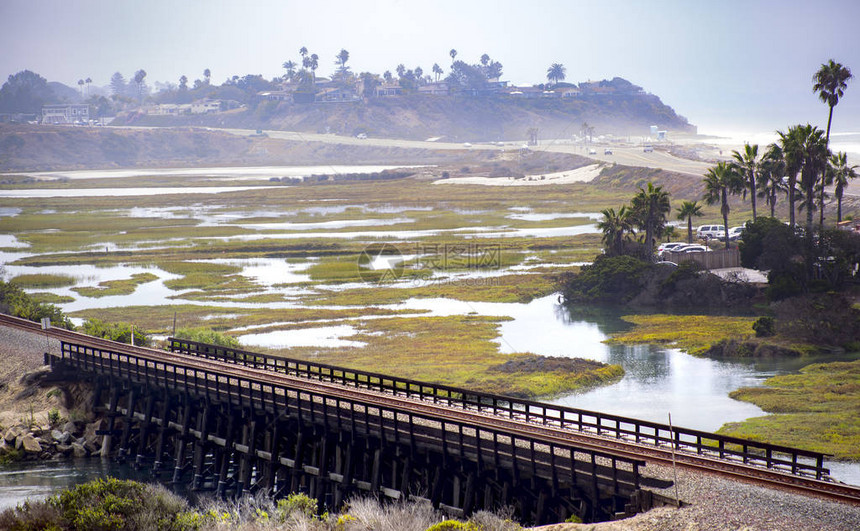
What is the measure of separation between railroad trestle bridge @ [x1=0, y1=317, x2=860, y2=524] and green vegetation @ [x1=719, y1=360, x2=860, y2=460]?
288 centimetres

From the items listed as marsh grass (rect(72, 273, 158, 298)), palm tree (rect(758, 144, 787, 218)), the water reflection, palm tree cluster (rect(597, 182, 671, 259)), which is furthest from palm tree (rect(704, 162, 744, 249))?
the water reflection

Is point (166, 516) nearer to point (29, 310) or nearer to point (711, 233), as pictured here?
point (29, 310)

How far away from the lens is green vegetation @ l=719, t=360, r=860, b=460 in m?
40.0

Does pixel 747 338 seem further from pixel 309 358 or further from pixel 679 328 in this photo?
pixel 309 358

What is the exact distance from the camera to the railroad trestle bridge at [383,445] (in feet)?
91.2

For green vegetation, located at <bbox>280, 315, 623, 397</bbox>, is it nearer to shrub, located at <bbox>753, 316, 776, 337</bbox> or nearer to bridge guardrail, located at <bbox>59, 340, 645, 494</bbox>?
shrub, located at <bbox>753, 316, 776, 337</bbox>

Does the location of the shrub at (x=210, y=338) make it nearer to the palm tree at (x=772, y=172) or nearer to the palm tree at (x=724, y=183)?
the palm tree at (x=724, y=183)

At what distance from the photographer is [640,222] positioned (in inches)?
3408

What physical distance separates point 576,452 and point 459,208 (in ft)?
420

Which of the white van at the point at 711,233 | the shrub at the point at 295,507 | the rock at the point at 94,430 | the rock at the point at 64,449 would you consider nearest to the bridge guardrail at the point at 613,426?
the rock at the point at 94,430

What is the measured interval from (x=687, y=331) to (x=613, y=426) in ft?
87.4

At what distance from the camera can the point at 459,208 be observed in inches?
6166

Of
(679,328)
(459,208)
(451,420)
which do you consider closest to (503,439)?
(451,420)
